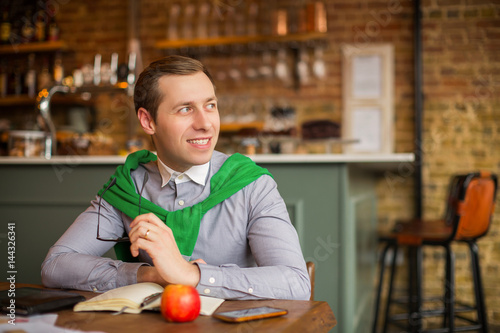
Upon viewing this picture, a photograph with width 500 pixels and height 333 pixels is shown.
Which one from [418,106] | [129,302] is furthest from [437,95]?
[129,302]

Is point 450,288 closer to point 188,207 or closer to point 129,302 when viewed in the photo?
point 188,207

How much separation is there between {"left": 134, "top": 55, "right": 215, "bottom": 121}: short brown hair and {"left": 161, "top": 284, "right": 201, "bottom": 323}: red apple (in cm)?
61

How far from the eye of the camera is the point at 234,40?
431 centimetres

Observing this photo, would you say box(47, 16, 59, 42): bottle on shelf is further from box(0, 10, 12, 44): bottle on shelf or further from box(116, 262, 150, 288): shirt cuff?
box(116, 262, 150, 288): shirt cuff

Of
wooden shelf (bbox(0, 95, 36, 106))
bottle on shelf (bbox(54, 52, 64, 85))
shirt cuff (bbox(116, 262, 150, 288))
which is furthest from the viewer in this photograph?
wooden shelf (bbox(0, 95, 36, 106))

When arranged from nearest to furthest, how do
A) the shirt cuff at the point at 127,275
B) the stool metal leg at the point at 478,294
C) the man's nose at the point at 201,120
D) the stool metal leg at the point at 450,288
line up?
the shirt cuff at the point at 127,275 → the man's nose at the point at 201,120 → the stool metal leg at the point at 450,288 → the stool metal leg at the point at 478,294

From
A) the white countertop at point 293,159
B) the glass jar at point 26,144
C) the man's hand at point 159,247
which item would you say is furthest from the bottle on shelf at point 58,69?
the man's hand at point 159,247

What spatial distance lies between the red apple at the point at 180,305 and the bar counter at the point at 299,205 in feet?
4.58

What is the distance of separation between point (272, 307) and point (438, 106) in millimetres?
3379

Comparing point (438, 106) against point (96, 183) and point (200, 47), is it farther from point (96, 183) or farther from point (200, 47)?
point (96, 183)

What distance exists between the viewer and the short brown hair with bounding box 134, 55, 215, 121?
4.47 feet

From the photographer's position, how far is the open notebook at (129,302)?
0.95m

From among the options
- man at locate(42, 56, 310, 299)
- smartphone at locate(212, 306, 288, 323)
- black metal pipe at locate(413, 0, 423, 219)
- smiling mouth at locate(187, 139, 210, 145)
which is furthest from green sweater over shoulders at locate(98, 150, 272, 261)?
black metal pipe at locate(413, 0, 423, 219)

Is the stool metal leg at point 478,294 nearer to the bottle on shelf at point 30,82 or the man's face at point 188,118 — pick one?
the man's face at point 188,118
